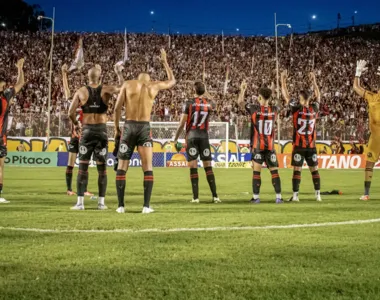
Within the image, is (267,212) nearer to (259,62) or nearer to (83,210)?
(83,210)

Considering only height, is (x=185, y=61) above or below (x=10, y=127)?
above

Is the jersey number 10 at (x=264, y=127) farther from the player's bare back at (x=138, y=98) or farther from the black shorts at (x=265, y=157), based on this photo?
the player's bare back at (x=138, y=98)

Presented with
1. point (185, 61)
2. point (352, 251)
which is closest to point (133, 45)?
point (185, 61)

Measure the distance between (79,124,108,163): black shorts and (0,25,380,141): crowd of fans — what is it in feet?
90.1

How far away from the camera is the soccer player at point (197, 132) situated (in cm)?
1212

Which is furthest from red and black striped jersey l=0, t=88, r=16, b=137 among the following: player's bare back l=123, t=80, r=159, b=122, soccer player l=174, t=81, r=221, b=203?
soccer player l=174, t=81, r=221, b=203

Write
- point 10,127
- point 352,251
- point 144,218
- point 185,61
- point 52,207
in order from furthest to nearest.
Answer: point 185,61, point 10,127, point 52,207, point 144,218, point 352,251

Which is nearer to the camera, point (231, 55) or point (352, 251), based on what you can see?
point (352, 251)

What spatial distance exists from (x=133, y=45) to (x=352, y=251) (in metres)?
54.5

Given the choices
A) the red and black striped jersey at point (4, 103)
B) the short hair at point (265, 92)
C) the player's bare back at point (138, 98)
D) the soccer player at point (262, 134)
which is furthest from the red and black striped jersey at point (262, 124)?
the red and black striped jersey at point (4, 103)

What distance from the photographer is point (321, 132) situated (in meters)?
39.8

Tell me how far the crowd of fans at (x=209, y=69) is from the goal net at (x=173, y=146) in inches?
37.9

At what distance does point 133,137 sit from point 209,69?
44717 millimetres

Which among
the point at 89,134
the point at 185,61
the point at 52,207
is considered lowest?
the point at 52,207
